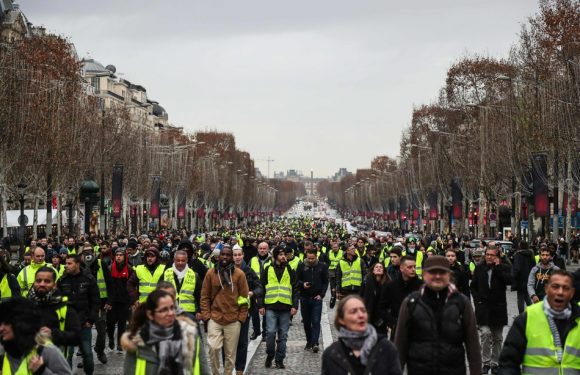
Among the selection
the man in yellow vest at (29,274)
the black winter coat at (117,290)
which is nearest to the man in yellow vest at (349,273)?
the black winter coat at (117,290)

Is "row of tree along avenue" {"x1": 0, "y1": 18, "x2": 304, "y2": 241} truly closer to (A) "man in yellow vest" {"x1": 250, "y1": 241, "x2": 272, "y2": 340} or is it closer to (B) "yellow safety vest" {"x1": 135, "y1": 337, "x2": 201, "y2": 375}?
(A) "man in yellow vest" {"x1": 250, "y1": 241, "x2": 272, "y2": 340}

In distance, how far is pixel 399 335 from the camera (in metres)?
7.68

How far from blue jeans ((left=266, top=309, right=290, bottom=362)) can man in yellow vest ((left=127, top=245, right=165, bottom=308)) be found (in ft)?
5.32

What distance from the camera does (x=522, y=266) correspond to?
1795cm

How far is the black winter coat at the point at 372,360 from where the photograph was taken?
639 cm

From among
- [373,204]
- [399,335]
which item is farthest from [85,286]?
[373,204]

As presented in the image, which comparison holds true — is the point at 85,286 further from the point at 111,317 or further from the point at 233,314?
the point at 111,317

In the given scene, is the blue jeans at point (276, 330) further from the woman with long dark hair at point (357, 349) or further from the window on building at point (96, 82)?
the window on building at point (96, 82)

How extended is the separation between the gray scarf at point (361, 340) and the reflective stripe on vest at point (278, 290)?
29.5ft

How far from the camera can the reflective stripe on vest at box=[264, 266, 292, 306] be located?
15.5 m

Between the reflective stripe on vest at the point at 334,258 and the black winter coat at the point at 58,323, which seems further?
the reflective stripe on vest at the point at 334,258

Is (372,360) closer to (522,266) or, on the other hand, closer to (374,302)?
(374,302)

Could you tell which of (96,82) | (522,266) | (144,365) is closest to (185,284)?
(522,266)

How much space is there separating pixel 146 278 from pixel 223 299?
7.75ft
